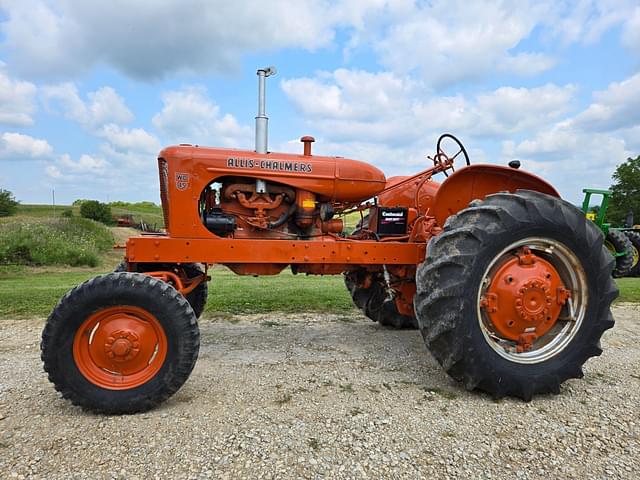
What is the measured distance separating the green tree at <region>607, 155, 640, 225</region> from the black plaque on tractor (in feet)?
95.3

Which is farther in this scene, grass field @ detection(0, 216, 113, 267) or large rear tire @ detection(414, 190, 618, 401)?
grass field @ detection(0, 216, 113, 267)

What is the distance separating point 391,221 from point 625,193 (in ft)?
103

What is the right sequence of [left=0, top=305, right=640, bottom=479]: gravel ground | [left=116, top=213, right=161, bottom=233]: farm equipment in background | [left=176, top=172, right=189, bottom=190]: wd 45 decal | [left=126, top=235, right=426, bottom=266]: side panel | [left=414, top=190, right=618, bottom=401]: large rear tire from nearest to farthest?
[left=0, top=305, right=640, bottom=479]: gravel ground → [left=414, top=190, right=618, bottom=401]: large rear tire → [left=126, top=235, right=426, bottom=266]: side panel → [left=176, top=172, right=189, bottom=190]: wd 45 decal → [left=116, top=213, right=161, bottom=233]: farm equipment in background

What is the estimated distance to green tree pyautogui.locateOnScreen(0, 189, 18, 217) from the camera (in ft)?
93.4

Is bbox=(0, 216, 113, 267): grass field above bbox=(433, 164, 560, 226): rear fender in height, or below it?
below

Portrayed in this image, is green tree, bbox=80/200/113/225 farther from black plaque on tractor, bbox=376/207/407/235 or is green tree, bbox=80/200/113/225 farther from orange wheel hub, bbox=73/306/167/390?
orange wheel hub, bbox=73/306/167/390

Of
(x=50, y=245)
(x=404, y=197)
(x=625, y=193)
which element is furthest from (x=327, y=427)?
(x=625, y=193)

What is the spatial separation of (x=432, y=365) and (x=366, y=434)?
151cm

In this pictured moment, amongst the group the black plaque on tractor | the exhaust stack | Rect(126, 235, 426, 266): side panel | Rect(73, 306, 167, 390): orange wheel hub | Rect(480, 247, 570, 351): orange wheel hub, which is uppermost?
the exhaust stack

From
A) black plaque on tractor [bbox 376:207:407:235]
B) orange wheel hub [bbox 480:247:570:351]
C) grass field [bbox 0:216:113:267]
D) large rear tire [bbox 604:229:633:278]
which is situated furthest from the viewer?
grass field [bbox 0:216:113:267]

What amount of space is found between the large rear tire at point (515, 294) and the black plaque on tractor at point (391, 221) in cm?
113

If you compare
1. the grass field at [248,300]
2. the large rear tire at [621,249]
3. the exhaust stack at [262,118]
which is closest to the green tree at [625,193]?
the large rear tire at [621,249]

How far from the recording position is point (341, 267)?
4.32m

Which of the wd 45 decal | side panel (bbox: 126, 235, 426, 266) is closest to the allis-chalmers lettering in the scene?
the wd 45 decal
